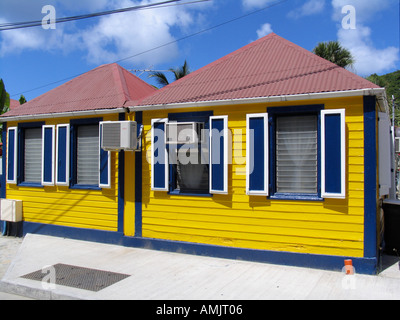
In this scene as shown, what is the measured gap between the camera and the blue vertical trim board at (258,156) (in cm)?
661

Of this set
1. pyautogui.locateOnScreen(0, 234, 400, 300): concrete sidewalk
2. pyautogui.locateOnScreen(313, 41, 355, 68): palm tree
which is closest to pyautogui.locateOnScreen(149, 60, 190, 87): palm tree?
pyautogui.locateOnScreen(313, 41, 355, 68): palm tree

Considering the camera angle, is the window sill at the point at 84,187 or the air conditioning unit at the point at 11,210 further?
the air conditioning unit at the point at 11,210

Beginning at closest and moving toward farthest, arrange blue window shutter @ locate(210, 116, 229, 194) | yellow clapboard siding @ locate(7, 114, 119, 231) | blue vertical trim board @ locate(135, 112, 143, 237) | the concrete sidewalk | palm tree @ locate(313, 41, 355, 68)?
the concrete sidewalk, blue window shutter @ locate(210, 116, 229, 194), blue vertical trim board @ locate(135, 112, 143, 237), yellow clapboard siding @ locate(7, 114, 119, 231), palm tree @ locate(313, 41, 355, 68)

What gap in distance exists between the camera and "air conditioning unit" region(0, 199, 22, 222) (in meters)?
9.33

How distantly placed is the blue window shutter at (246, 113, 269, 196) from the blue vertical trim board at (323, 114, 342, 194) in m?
1.03

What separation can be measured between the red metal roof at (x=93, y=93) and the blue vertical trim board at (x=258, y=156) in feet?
10.2

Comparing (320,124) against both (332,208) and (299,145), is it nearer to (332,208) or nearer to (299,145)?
(299,145)

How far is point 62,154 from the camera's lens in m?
8.81

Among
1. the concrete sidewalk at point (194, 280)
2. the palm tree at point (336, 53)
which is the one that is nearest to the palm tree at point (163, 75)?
the palm tree at point (336, 53)

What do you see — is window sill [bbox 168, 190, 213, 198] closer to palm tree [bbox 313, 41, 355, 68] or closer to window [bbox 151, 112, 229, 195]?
window [bbox 151, 112, 229, 195]

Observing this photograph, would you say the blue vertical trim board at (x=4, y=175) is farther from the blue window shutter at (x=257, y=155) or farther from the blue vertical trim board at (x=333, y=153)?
the blue vertical trim board at (x=333, y=153)

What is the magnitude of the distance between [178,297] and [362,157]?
3680 millimetres

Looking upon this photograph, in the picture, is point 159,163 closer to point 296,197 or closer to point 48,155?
point 296,197
